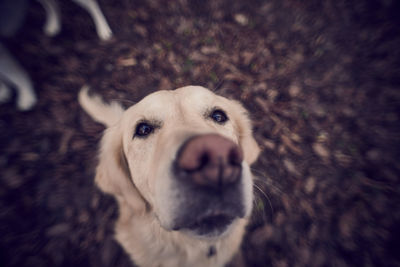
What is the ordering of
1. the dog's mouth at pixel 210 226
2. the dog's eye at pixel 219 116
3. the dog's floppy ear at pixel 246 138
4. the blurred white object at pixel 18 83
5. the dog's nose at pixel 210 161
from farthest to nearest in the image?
the blurred white object at pixel 18 83 < the dog's floppy ear at pixel 246 138 < the dog's eye at pixel 219 116 < the dog's mouth at pixel 210 226 < the dog's nose at pixel 210 161

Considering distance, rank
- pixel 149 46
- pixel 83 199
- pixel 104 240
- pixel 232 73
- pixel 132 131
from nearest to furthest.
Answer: pixel 132 131 → pixel 104 240 → pixel 83 199 → pixel 232 73 → pixel 149 46

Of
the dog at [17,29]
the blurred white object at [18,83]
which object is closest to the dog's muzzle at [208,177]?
the dog at [17,29]

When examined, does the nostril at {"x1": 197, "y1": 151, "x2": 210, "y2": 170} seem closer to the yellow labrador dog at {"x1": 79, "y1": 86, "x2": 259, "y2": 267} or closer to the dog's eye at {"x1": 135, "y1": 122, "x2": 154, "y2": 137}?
the yellow labrador dog at {"x1": 79, "y1": 86, "x2": 259, "y2": 267}

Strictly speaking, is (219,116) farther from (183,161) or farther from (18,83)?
(18,83)

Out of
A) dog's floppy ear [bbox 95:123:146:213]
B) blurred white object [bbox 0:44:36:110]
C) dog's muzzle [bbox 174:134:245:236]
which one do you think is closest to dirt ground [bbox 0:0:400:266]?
blurred white object [bbox 0:44:36:110]

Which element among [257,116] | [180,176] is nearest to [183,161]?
[180,176]

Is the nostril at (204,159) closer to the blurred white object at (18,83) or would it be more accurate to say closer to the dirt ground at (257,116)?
the dirt ground at (257,116)

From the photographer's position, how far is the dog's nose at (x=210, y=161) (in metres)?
0.94

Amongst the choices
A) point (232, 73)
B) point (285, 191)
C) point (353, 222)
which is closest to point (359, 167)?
point (353, 222)

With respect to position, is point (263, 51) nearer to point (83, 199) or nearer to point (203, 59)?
point (203, 59)

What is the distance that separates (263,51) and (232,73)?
2.21 ft

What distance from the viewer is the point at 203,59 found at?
10.4 feet

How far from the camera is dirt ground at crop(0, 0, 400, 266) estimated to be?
2252 mm

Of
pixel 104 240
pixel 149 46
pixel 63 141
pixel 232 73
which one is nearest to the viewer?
pixel 104 240
